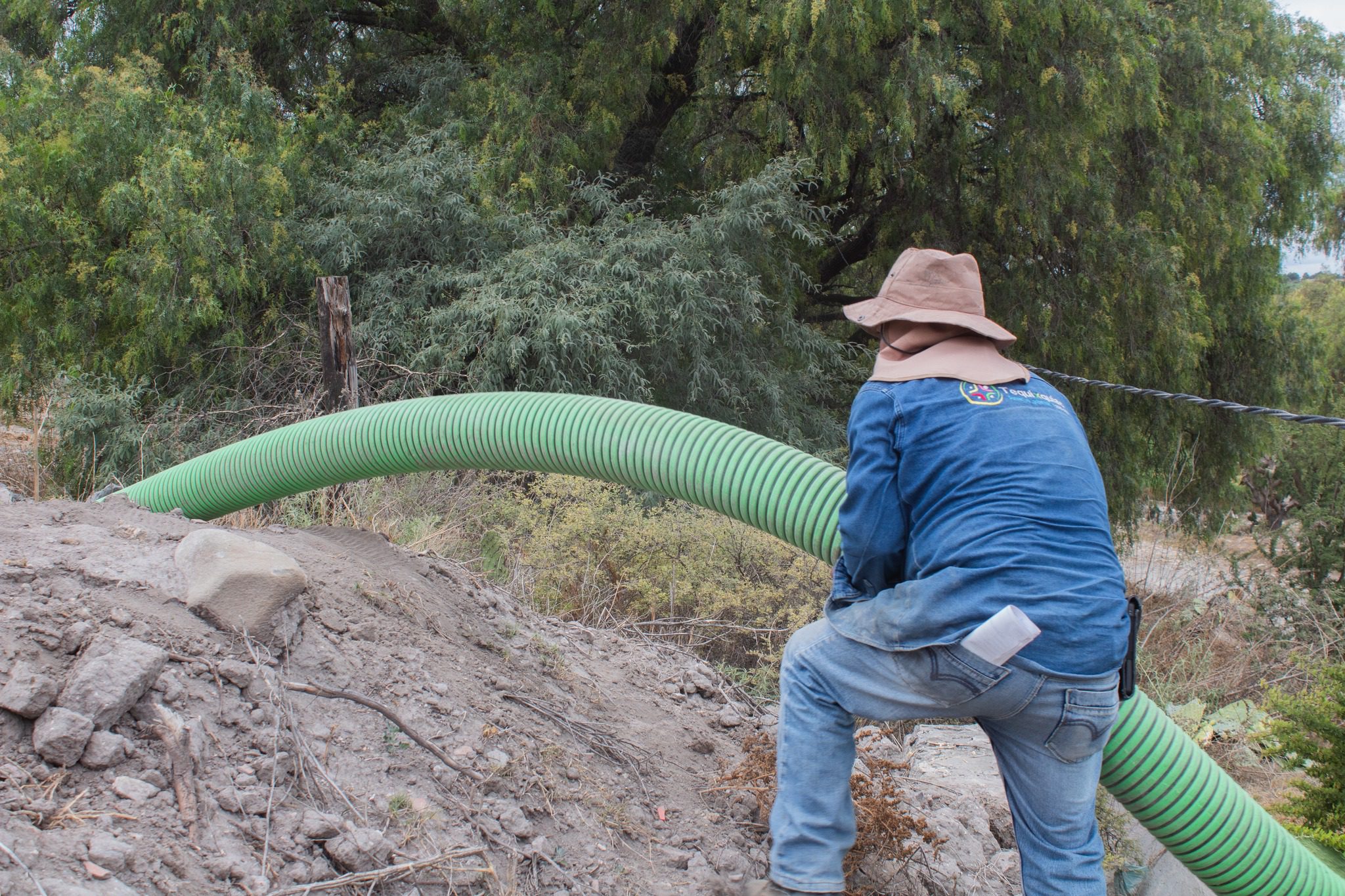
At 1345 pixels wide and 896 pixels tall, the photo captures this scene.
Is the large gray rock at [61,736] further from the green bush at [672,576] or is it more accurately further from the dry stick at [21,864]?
the green bush at [672,576]

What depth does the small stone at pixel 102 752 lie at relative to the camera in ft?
7.57

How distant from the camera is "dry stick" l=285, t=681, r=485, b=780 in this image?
110 inches

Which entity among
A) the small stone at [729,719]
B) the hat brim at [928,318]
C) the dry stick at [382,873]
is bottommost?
the small stone at [729,719]

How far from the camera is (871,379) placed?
2525mm

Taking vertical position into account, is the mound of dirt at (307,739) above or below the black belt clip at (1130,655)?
below

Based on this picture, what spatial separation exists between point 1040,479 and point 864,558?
42 cm

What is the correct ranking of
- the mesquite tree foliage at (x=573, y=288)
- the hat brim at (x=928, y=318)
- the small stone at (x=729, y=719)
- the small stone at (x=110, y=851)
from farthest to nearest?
the mesquite tree foliage at (x=573, y=288)
the small stone at (x=729, y=719)
the hat brim at (x=928, y=318)
the small stone at (x=110, y=851)

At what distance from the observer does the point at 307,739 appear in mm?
2668

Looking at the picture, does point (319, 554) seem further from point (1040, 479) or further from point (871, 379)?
point (1040, 479)

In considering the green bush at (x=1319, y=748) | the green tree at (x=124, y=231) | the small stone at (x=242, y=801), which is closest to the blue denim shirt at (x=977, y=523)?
the small stone at (x=242, y=801)

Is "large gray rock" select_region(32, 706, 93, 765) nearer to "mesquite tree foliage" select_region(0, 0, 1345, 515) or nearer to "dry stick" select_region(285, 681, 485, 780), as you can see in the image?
"dry stick" select_region(285, 681, 485, 780)

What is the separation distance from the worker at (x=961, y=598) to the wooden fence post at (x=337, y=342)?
15.3 feet

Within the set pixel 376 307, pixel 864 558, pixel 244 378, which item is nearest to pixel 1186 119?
pixel 376 307

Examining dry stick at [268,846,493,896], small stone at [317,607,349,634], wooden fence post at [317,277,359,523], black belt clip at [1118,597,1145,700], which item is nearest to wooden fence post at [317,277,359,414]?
wooden fence post at [317,277,359,523]
